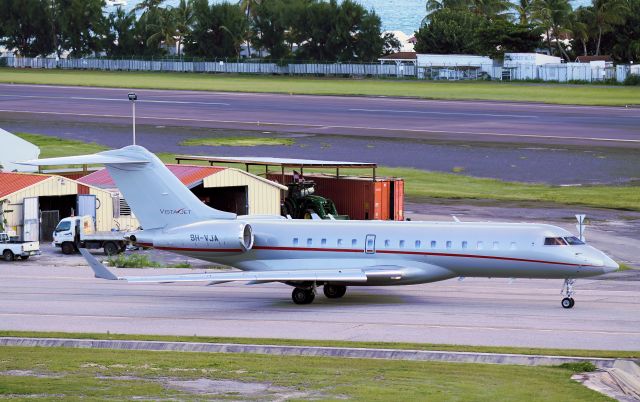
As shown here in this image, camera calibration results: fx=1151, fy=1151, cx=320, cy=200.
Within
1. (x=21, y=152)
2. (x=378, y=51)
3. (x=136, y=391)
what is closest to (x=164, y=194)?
(x=136, y=391)

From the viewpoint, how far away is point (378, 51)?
191 m

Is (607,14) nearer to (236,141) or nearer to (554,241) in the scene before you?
(236,141)

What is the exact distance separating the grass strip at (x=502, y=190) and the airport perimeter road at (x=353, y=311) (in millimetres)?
23468

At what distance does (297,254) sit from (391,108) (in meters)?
83.0

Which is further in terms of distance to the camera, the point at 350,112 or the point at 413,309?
the point at 350,112

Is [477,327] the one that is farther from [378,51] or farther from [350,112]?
[378,51]

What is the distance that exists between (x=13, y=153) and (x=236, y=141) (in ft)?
94.3

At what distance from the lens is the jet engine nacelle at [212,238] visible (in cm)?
3803

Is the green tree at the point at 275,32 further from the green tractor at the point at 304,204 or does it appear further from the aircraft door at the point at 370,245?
the aircraft door at the point at 370,245

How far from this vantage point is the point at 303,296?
37.9 meters

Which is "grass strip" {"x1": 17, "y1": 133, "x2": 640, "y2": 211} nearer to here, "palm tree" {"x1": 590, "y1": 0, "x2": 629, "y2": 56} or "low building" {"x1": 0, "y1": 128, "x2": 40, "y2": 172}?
"low building" {"x1": 0, "y1": 128, "x2": 40, "y2": 172}

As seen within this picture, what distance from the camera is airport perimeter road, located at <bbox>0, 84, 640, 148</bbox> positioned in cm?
9750

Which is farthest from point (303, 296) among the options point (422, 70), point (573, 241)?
point (422, 70)

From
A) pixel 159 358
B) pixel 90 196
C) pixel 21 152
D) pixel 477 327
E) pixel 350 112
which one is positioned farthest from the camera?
pixel 350 112
